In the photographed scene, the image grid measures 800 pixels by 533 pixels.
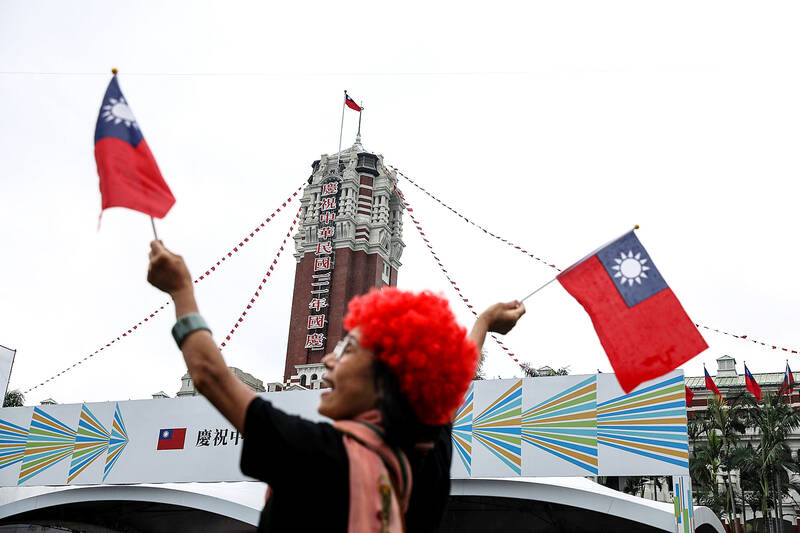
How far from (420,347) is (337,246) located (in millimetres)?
46692

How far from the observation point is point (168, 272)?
2256 millimetres

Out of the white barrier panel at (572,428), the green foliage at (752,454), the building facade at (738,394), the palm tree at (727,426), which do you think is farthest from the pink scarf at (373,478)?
the building facade at (738,394)

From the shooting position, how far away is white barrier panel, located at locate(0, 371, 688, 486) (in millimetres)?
12469

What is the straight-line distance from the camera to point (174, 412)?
15836 millimetres

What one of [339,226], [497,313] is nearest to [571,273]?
[497,313]

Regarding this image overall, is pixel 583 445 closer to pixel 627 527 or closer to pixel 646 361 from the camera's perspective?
pixel 627 527

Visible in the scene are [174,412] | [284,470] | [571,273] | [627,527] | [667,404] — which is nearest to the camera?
[284,470]

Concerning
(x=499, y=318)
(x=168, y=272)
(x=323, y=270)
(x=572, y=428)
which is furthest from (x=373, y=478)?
(x=323, y=270)

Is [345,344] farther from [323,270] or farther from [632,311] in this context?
[323,270]

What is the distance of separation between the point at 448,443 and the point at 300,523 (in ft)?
2.70

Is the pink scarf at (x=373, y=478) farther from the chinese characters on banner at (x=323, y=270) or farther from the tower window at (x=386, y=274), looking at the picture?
the tower window at (x=386, y=274)

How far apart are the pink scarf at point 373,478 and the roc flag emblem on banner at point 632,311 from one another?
2273 millimetres

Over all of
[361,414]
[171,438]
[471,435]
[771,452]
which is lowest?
[361,414]

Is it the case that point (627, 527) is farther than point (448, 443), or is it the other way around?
point (627, 527)
